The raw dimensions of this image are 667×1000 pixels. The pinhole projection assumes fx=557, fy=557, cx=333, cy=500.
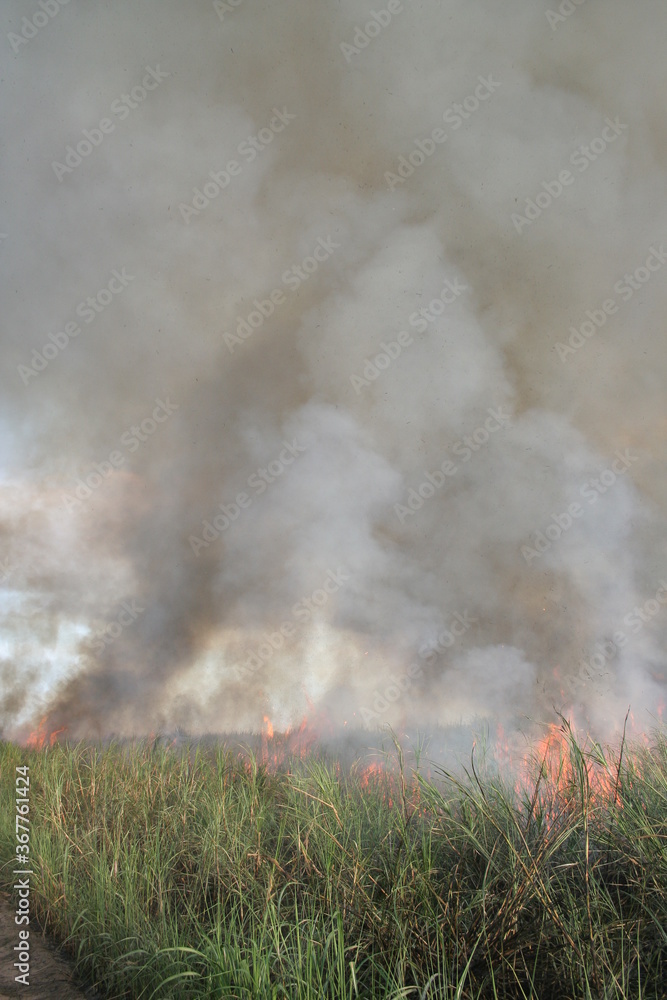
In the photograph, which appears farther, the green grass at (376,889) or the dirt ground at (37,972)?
the dirt ground at (37,972)

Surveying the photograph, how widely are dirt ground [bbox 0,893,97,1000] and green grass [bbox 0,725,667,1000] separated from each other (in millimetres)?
115

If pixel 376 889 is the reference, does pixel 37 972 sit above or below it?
below

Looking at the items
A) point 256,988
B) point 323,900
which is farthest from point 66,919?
point 256,988

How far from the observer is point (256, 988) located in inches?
98.3

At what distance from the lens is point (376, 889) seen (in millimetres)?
3424

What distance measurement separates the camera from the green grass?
2.65 m

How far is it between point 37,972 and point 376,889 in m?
2.20

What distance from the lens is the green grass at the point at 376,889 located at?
8.68ft

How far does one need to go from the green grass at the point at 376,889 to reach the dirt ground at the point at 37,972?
0.12 m

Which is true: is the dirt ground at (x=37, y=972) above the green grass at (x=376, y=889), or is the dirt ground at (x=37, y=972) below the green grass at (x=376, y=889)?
below

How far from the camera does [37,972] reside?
350 centimetres

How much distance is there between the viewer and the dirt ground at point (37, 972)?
3208mm

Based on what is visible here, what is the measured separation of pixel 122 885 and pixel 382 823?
199cm

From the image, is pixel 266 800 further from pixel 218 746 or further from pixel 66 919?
pixel 66 919
